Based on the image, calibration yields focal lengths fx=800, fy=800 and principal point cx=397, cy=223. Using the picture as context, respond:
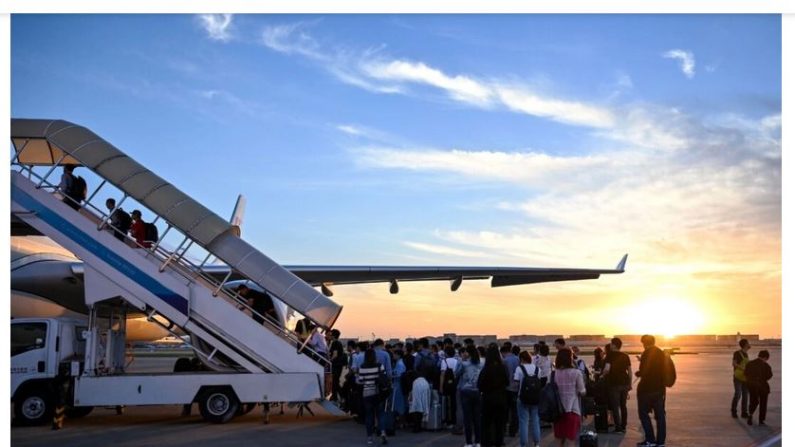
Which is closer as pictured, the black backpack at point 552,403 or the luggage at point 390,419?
the black backpack at point 552,403

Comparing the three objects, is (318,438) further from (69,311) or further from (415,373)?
(69,311)

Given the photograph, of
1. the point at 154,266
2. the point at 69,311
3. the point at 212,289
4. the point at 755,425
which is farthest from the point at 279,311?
the point at 755,425

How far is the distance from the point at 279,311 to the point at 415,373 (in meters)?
4.00

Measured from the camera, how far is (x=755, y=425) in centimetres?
1429

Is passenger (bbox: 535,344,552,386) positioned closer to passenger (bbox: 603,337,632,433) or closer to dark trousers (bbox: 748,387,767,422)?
passenger (bbox: 603,337,632,433)

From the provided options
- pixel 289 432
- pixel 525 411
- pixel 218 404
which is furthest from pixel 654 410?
pixel 218 404

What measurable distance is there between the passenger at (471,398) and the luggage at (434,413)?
222cm

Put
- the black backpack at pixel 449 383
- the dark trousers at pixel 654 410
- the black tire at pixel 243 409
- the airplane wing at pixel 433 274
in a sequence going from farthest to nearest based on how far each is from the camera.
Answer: the airplane wing at pixel 433 274 < the black tire at pixel 243 409 < the black backpack at pixel 449 383 < the dark trousers at pixel 654 410

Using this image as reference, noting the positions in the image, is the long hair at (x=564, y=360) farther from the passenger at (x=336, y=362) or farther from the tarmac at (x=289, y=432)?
the passenger at (x=336, y=362)

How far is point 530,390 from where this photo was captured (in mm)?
10938

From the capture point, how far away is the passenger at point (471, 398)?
11.5 metres

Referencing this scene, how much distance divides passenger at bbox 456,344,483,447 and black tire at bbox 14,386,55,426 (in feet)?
25.2

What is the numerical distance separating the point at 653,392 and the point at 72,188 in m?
10.4

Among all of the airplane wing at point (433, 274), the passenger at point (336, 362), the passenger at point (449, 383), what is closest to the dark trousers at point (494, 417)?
the passenger at point (449, 383)
